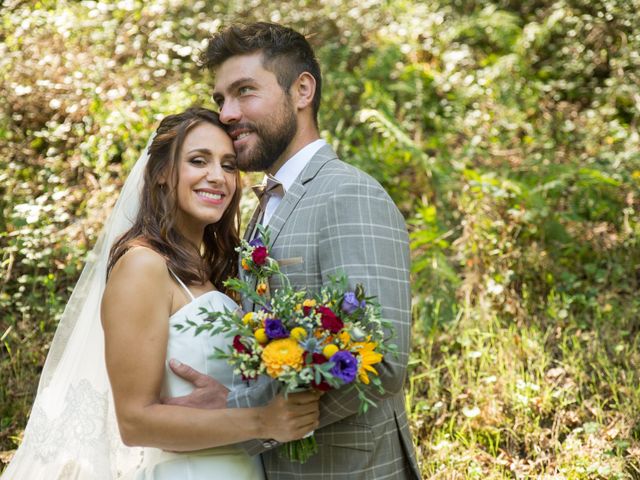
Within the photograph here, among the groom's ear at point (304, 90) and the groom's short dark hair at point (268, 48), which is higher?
the groom's short dark hair at point (268, 48)

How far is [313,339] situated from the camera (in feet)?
6.18

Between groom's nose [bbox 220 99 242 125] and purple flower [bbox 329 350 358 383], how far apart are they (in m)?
1.41

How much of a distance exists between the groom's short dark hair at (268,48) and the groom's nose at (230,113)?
21 centimetres

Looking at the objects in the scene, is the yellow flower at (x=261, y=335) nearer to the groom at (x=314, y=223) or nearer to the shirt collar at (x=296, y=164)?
the groom at (x=314, y=223)

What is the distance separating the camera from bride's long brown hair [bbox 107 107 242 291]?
108 inches

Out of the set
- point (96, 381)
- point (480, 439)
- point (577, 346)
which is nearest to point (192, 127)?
point (96, 381)

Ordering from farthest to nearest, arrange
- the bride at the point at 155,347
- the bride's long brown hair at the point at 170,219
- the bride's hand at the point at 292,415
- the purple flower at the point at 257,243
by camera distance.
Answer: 1. the bride's long brown hair at the point at 170,219
2. the purple flower at the point at 257,243
3. the bride at the point at 155,347
4. the bride's hand at the point at 292,415

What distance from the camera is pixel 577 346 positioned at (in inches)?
181

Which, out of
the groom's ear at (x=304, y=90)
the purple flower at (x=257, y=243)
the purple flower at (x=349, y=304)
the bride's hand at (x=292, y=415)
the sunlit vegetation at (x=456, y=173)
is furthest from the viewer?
the sunlit vegetation at (x=456, y=173)

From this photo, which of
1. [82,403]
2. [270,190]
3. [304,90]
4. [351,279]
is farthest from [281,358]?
[304,90]

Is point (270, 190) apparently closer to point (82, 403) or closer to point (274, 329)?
point (274, 329)

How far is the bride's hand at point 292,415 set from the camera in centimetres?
212

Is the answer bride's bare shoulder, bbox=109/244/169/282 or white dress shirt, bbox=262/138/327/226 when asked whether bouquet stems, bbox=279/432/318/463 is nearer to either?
bride's bare shoulder, bbox=109/244/169/282

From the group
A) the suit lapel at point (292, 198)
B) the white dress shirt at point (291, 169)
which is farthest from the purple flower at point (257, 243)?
the white dress shirt at point (291, 169)
